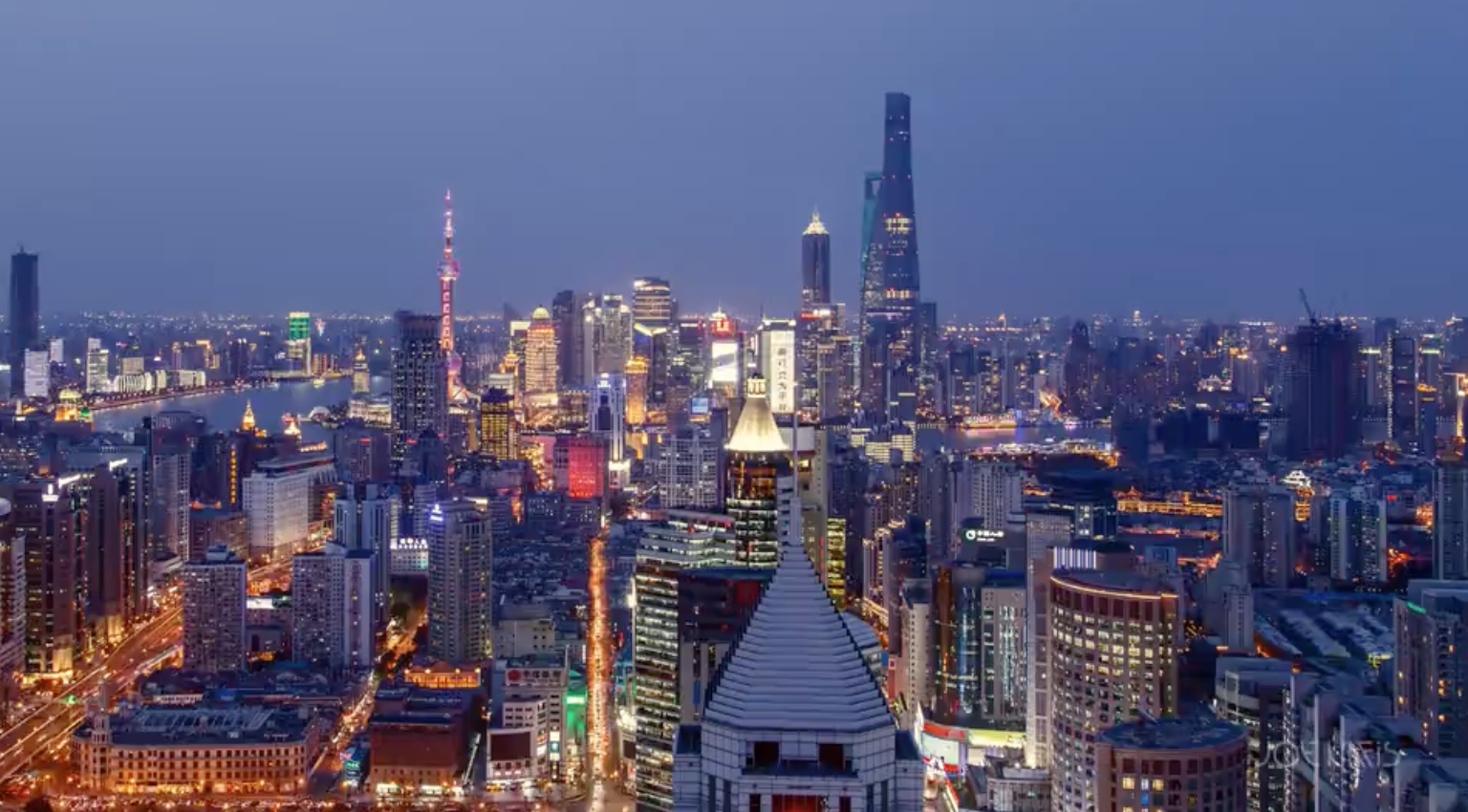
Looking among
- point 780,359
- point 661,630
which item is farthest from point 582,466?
point 661,630

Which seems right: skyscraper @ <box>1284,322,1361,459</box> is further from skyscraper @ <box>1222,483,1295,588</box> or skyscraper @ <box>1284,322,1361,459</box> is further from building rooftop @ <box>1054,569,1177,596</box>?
building rooftop @ <box>1054,569,1177,596</box>

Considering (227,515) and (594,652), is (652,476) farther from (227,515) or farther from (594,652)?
(594,652)

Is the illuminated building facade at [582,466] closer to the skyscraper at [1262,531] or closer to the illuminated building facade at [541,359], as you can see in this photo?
the illuminated building facade at [541,359]

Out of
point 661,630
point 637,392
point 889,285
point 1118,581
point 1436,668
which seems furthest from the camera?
point 637,392

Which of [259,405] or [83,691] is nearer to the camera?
[83,691]

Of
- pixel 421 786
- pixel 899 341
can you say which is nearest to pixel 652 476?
pixel 899 341

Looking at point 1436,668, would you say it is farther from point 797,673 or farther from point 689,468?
point 689,468
